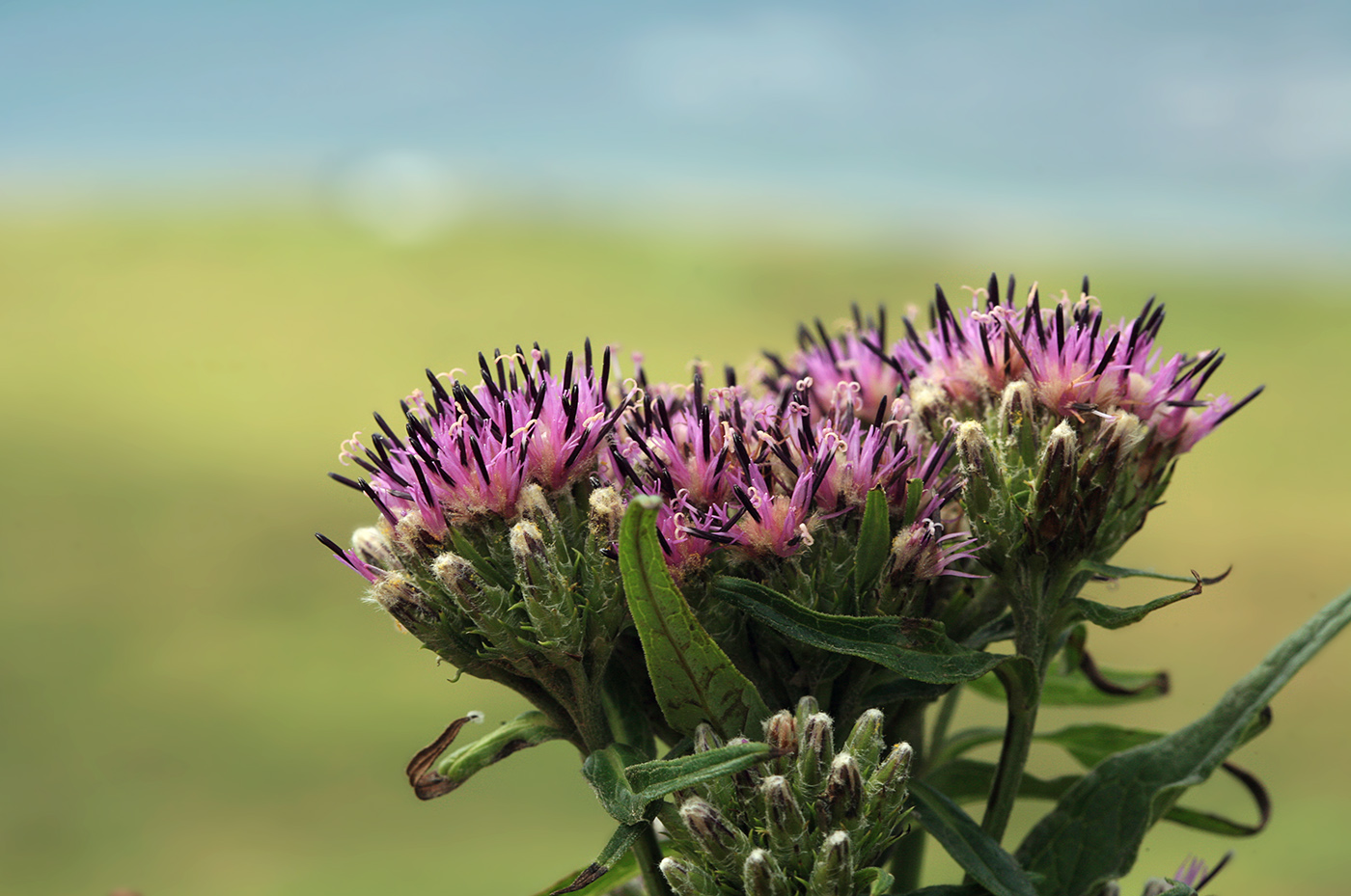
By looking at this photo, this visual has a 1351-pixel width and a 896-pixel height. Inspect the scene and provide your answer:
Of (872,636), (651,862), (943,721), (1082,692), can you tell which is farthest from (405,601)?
(1082,692)

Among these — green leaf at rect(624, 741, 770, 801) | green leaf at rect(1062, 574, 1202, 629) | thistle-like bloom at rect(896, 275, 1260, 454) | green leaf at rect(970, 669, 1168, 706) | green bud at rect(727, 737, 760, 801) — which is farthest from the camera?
green leaf at rect(970, 669, 1168, 706)

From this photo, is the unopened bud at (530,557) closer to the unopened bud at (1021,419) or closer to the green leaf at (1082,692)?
the unopened bud at (1021,419)

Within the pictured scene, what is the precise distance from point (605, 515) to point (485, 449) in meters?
0.18

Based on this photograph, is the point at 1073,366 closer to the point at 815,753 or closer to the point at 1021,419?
the point at 1021,419

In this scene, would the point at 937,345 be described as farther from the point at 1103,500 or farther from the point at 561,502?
the point at 561,502

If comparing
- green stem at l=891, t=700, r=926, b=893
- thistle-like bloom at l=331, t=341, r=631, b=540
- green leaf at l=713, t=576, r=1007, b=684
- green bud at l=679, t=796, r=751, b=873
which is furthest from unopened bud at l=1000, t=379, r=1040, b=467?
green bud at l=679, t=796, r=751, b=873

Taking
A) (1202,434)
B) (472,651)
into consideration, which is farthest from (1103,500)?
(472,651)

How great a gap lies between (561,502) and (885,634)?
444mm

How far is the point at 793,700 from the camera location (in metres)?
1.61

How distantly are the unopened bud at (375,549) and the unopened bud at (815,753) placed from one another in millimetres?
571

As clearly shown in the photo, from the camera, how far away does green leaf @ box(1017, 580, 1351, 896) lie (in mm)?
1757

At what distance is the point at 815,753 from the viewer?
140cm

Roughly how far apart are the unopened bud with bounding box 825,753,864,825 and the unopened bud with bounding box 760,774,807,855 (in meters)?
0.04

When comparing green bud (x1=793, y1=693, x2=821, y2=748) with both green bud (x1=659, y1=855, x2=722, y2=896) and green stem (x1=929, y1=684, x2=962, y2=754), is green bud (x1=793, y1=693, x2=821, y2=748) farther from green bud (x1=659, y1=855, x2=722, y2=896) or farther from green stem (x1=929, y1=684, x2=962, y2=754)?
green stem (x1=929, y1=684, x2=962, y2=754)
